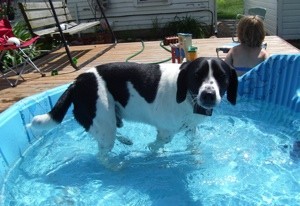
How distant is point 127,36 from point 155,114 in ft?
33.5

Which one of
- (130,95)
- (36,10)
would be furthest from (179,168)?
(36,10)

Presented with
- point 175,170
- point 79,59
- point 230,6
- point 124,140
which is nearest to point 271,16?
point 79,59

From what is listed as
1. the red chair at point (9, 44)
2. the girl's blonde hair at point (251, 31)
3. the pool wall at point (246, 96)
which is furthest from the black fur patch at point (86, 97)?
the red chair at point (9, 44)

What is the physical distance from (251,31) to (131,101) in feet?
7.16

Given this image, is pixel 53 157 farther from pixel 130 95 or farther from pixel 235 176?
pixel 235 176

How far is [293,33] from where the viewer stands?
11.5 metres

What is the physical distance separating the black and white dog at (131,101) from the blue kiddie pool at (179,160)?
0.31 m

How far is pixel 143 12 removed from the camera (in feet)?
42.1

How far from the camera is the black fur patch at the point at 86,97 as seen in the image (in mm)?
3264

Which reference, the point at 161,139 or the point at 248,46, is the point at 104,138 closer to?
the point at 161,139

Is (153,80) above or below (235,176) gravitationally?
above

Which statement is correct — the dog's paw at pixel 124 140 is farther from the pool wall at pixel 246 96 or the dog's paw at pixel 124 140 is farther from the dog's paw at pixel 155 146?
the pool wall at pixel 246 96

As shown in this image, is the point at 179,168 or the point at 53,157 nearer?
the point at 179,168

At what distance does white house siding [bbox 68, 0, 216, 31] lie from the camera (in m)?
12.6
